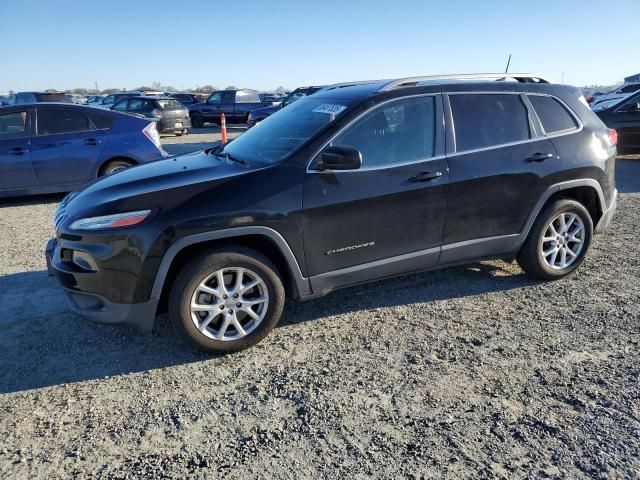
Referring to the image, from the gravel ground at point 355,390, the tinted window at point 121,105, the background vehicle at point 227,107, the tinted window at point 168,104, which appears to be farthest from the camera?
the background vehicle at point 227,107

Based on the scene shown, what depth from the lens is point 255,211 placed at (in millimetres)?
3326

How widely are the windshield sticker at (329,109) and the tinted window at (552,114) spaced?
5.93 ft

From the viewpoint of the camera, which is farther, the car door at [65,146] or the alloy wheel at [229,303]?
the car door at [65,146]

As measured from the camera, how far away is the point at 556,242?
447cm

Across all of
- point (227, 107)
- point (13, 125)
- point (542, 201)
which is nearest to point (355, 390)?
point (542, 201)

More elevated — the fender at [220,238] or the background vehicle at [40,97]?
the background vehicle at [40,97]

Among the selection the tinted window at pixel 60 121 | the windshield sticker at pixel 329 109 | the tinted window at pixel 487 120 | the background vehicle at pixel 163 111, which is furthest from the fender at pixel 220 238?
the background vehicle at pixel 163 111

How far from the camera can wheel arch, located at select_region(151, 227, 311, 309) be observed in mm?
3225

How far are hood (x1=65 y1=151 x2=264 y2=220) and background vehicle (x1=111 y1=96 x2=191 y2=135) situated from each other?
1410 centimetres

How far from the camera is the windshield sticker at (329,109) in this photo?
379 cm

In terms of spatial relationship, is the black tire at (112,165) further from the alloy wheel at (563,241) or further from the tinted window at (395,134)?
the alloy wheel at (563,241)

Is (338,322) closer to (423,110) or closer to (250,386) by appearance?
(250,386)

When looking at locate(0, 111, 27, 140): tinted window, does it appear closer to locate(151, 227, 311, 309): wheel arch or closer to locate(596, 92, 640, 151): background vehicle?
locate(151, 227, 311, 309): wheel arch

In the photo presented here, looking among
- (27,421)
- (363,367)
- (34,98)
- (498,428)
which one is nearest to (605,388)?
(498,428)
